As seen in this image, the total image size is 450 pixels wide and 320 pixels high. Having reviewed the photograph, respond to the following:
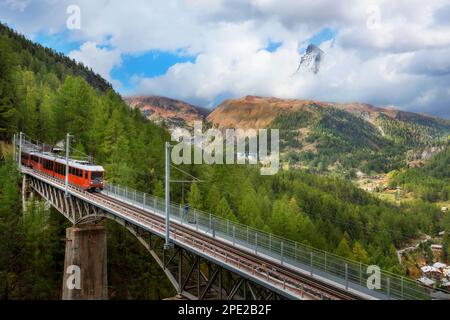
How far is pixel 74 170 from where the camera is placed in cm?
4772

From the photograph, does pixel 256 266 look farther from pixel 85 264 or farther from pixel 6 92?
pixel 6 92

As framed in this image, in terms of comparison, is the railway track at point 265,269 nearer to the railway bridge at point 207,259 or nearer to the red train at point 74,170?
the railway bridge at point 207,259

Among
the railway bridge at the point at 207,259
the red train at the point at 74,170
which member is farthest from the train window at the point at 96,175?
the railway bridge at the point at 207,259

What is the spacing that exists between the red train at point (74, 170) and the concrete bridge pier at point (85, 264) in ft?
16.7

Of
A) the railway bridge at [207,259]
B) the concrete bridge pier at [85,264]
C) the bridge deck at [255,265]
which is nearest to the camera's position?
the bridge deck at [255,265]

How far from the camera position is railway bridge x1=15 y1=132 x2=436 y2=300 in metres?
20.7

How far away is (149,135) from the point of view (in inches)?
3391

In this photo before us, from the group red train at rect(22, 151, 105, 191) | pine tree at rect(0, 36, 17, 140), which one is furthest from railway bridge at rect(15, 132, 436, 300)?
pine tree at rect(0, 36, 17, 140)

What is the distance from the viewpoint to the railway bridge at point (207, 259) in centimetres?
2073
